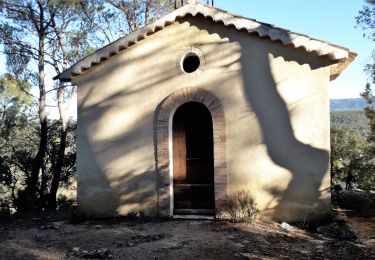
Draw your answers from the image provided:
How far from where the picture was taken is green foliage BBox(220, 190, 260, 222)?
839 centimetres

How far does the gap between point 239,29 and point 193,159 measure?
3.10m

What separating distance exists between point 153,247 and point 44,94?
32.9 feet

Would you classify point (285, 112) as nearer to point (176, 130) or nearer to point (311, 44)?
point (311, 44)

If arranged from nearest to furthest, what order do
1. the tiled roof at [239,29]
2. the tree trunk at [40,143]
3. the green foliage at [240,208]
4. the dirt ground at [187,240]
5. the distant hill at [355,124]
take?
the dirt ground at [187,240] < the tiled roof at [239,29] < the green foliage at [240,208] < the distant hill at [355,124] < the tree trunk at [40,143]

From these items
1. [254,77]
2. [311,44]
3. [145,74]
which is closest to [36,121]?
[145,74]

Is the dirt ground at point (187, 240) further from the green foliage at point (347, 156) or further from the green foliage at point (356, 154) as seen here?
the green foliage at point (347, 156)

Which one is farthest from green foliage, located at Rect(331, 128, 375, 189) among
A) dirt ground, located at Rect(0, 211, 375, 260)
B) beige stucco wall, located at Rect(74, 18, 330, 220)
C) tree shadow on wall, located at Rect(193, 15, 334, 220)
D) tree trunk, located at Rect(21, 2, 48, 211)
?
tree trunk, located at Rect(21, 2, 48, 211)

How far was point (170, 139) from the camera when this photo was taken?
9008 millimetres

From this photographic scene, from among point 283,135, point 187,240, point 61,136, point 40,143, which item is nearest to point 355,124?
point 283,135

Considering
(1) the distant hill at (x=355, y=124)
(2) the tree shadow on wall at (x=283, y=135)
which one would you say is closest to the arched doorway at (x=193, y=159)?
(2) the tree shadow on wall at (x=283, y=135)

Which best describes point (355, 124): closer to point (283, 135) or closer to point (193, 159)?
point (283, 135)

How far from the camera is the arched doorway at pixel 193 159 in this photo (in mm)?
9164

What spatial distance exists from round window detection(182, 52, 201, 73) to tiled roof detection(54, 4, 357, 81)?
89cm

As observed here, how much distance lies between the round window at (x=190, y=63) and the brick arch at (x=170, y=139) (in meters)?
0.60
